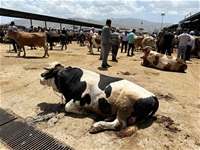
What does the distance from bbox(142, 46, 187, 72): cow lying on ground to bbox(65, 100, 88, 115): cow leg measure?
606 cm

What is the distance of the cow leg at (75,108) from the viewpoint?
13.0 feet

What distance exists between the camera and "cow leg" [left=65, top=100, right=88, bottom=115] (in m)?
3.97

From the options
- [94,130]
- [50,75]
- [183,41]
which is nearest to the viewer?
[94,130]

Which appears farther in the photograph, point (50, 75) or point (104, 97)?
point (50, 75)

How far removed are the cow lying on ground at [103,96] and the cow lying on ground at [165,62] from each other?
5587 millimetres

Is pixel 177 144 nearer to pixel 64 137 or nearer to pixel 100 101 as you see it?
pixel 100 101

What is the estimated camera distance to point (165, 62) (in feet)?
29.0

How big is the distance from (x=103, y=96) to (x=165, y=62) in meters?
6.10

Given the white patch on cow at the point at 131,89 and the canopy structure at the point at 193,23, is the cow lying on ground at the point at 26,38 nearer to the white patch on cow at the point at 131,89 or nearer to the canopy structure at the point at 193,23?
the white patch on cow at the point at 131,89

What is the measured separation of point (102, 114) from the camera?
3.85m

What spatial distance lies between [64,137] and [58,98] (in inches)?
73.1

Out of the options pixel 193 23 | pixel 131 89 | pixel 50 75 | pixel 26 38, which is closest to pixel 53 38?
pixel 26 38

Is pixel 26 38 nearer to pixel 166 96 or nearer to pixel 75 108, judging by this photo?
pixel 75 108

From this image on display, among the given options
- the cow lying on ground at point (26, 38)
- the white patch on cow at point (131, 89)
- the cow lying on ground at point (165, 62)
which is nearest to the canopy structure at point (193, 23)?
the cow lying on ground at point (165, 62)
